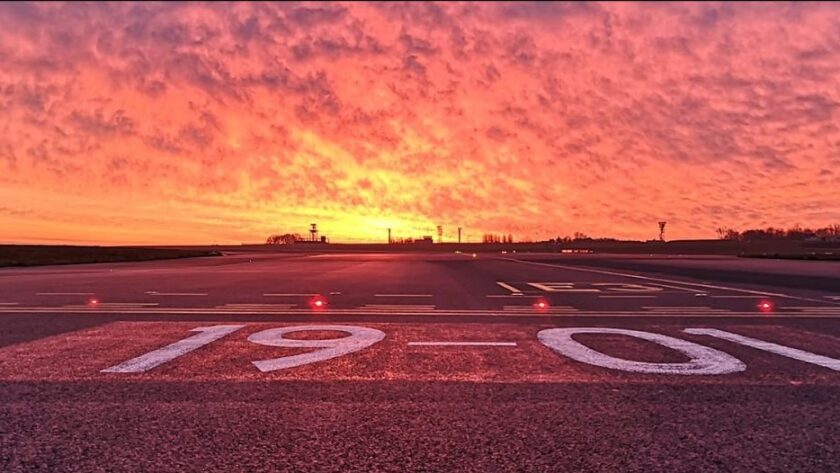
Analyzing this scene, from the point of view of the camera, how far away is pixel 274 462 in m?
4.38

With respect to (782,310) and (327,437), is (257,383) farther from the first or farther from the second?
(782,310)

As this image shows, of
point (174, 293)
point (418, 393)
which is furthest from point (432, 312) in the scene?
point (174, 293)

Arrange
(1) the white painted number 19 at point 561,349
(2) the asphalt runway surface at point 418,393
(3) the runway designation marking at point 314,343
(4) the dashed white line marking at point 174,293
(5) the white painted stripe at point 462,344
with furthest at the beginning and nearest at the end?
(4) the dashed white line marking at point 174,293
(5) the white painted stripe at point 462,344
(3) the runway designation marking at point 314,343
(1) the white painted number 19 at point 561,349
(2) the asphalt runway surface at point 418,393

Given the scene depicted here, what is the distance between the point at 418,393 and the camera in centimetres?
640

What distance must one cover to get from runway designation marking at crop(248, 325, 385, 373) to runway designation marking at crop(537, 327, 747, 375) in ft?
9.60

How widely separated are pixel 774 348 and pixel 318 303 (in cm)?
1084

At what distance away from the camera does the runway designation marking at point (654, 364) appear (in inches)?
299

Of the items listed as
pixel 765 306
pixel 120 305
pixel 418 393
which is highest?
pixel 765 306

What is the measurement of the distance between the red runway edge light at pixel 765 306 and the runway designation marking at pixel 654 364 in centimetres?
604

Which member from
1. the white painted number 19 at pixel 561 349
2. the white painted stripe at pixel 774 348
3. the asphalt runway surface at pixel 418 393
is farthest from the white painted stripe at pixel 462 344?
the white painted stripe at pixel 774 348

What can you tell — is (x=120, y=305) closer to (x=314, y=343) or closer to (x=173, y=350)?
(x=173, y=350)

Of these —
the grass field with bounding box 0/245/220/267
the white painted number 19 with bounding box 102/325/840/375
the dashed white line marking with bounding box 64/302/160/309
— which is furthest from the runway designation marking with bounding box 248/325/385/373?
the grass field with bounding box 0/245/220/267

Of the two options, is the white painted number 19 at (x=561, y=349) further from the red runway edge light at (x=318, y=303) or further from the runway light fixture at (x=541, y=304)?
the runway light fixture at (x=541, y=304)

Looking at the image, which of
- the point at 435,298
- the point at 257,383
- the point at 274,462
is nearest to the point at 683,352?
the point at 257,383
